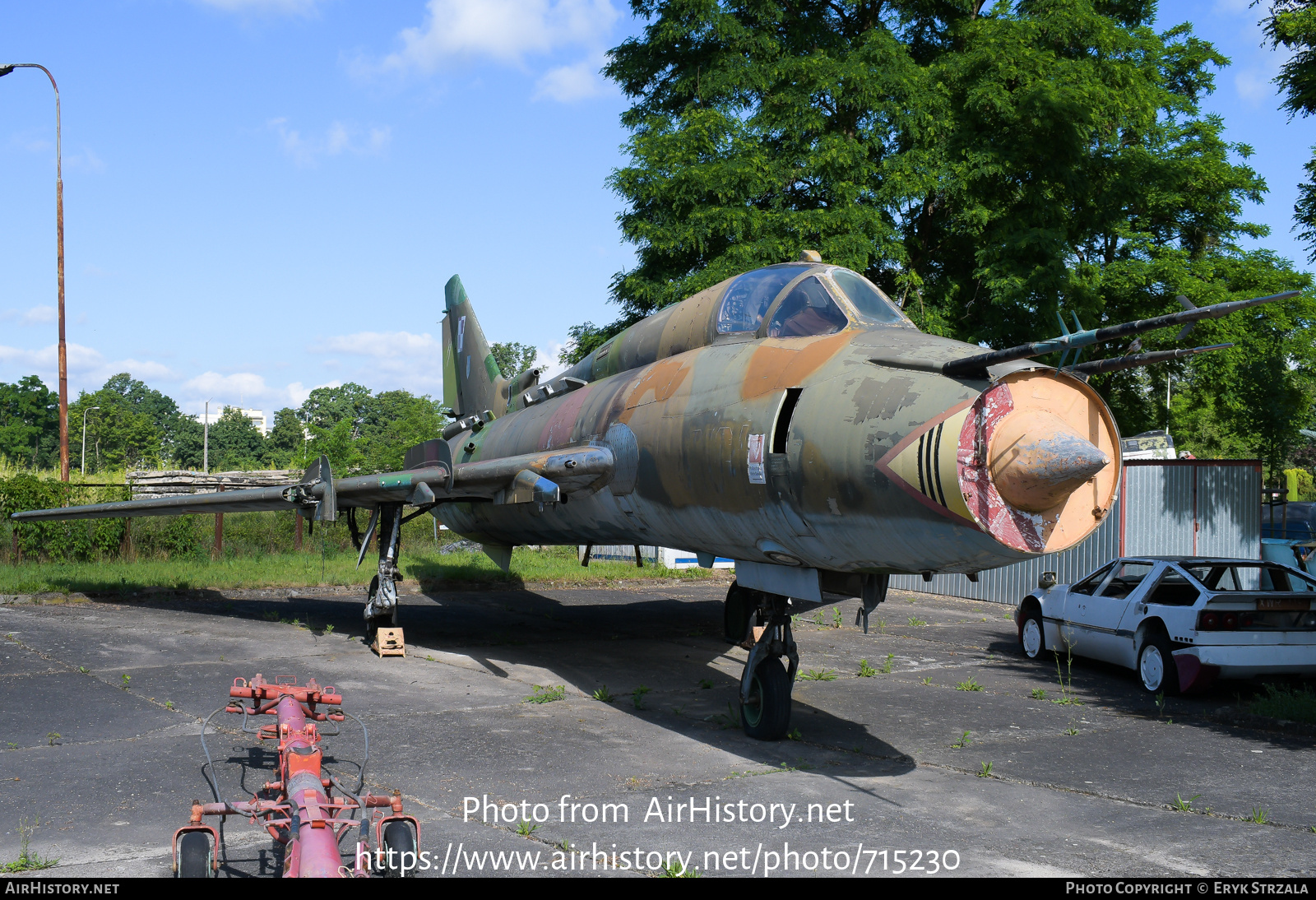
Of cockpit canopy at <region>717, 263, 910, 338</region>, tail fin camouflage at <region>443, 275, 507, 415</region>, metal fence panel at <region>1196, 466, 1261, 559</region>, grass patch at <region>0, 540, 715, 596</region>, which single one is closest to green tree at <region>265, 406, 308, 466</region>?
grass patch at <region>0, 540, 715, 596</region>

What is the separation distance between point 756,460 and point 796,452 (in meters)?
0.45

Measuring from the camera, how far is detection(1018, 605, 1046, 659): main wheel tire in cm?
1300

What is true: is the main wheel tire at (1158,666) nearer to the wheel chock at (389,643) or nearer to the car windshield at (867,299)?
the car windshield at (867,299)

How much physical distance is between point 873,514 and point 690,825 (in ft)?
7.37

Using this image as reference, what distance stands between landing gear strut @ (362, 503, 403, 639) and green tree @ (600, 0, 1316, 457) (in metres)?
11.1

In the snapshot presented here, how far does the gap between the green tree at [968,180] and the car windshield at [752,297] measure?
13568mm

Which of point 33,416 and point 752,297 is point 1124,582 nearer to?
point 752,297

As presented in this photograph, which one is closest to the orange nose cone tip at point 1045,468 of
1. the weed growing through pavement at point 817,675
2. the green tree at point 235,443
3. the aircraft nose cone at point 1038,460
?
the aircraft nose cone at point 1038,460

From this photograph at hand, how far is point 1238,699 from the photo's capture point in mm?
10234

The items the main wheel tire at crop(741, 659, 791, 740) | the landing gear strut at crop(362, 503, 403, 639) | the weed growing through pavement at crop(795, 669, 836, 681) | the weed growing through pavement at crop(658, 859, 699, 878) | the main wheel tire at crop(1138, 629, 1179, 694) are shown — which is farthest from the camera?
the landing gear strut at crop(362, 503, 403, 639)

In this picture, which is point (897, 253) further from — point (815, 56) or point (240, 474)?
point (240, 474)

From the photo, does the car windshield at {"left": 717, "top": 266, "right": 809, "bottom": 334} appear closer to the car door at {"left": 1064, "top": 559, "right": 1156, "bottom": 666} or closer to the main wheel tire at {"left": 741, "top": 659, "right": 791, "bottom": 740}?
the main wheel tire at {"left": 741, "top": 659, "right": 791, "bottom": 740}

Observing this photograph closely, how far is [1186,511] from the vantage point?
18.3 metres

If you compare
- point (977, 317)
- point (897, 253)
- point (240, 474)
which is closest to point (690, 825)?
point (897, 253)
